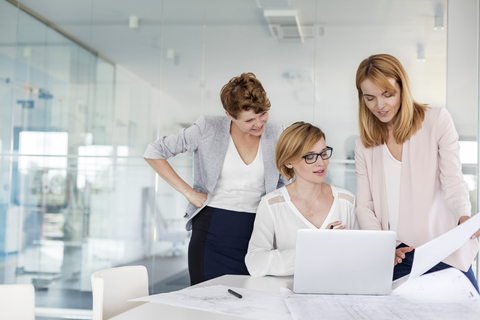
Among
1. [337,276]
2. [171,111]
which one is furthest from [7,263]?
[337,276]

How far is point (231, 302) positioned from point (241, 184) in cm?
112

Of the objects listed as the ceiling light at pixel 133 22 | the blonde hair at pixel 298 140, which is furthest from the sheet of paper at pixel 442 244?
the ceiling light at pixel 133 22

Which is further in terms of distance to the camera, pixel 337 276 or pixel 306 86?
pixel 306 86

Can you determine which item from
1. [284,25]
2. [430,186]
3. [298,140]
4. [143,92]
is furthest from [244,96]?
[143,92]

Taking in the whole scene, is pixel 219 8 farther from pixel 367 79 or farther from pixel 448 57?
pixel 367 79

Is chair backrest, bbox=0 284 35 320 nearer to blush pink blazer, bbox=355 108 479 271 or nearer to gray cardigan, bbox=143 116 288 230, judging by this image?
gray cardigan, bbox=143 116 288 230

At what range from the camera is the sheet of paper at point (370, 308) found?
3.52 ft

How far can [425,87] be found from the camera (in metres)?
3.67

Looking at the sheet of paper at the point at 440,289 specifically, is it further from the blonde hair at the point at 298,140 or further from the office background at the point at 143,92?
the office background at the point at 143,92

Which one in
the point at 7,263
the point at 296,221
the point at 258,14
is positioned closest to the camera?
the point at 296,221

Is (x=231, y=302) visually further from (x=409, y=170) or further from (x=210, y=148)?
(x=210, y=148)

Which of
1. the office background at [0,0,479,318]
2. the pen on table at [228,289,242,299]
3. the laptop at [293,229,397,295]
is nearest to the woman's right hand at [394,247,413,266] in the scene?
the laptop at [293,229,397,295]

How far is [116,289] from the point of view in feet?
5.37

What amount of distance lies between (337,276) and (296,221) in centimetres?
58
